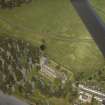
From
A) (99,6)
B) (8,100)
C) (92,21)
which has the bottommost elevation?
(8,100)

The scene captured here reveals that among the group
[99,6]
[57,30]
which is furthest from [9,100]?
[99,6]

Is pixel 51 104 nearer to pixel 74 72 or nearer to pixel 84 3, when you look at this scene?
pixel 74 72

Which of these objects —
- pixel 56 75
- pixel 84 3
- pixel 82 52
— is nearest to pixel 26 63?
pixel 56 75

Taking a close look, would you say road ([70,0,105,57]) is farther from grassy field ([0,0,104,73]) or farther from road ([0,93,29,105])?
road ([0,93,29,105])

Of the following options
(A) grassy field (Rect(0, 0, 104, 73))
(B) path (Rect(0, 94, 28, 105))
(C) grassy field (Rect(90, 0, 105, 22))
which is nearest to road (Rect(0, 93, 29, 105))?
(B) path (Rect(0, 94, 28, 105))

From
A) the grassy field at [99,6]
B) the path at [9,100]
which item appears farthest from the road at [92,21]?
the path at [9,100]

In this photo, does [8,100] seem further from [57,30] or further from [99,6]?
[99,6]

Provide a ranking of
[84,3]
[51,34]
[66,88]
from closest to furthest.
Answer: [66,88], [51,34], [84,3]
